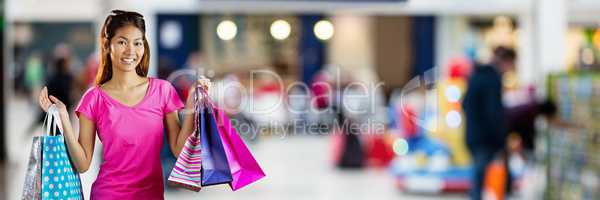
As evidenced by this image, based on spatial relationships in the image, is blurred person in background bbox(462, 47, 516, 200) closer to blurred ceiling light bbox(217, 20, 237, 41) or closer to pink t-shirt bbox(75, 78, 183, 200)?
blurred ceiling light bbox(217, 20, 237, 41)

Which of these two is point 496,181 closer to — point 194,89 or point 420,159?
point 420,159

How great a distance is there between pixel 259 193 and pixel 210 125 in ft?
17.7

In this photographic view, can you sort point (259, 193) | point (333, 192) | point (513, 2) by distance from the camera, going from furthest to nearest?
point (333, 192)
point (259, 193)
point (513, 2)

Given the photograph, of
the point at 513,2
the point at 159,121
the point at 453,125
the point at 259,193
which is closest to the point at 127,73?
the point at 159,121

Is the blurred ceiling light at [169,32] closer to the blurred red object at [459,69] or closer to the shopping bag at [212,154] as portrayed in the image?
the blurred red object at [459,69]

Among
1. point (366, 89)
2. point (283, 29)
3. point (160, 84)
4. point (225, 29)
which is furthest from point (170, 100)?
point (283, 29)

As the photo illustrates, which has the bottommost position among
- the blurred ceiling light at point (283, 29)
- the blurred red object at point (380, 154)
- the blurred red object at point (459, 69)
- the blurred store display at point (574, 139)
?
the blurred red object at point (380, 154)

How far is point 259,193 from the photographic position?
641cm

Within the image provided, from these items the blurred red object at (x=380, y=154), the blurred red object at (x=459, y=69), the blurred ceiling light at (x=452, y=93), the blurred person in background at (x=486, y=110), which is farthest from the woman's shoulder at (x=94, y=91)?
the blurred red object at (x=380, y=154)

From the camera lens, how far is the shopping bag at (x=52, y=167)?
3.46 ft

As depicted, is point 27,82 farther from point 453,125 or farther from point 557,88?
point 557,88

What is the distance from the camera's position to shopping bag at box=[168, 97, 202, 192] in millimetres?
1078

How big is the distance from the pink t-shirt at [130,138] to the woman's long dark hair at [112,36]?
0.02 m

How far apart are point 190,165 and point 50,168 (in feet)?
0.60
